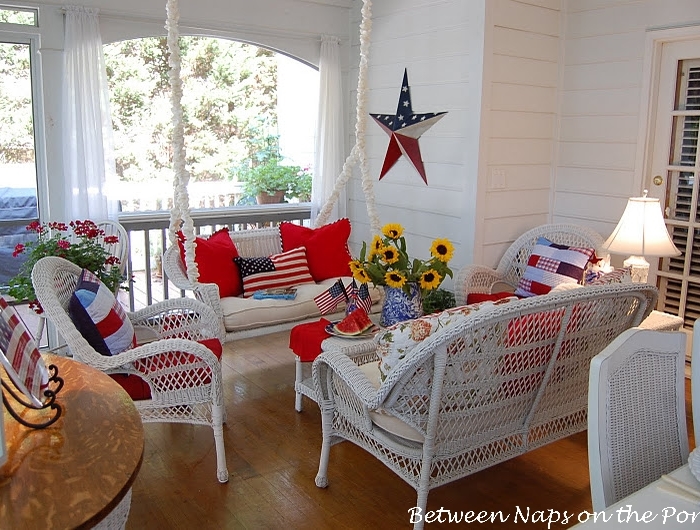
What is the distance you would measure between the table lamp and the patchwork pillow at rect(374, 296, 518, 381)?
1.74m

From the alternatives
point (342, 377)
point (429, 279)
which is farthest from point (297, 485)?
point (429, 279)

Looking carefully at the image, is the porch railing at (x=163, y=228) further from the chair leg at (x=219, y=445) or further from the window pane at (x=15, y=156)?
the chair leg at (x=219, y=445)

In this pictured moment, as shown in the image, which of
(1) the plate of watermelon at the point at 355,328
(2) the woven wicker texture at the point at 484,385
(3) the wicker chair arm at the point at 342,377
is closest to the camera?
(2) the woven wicker texture at the point at 484,385

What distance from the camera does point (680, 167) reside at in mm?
4160

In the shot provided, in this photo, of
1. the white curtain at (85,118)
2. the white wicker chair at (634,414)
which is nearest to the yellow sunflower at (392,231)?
the white wicker chair at (634,414)

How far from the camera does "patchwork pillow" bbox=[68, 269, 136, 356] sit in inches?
108

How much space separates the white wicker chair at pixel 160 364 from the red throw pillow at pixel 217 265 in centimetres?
104

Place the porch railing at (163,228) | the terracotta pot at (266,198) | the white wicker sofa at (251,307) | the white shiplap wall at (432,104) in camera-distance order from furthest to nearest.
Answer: the terracotta pot at (266,198) < the porch railing at (163,228) < the white shiplap wall at (432,104) < the white wicker sofa at (251,307)

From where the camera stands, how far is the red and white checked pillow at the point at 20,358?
1399 mm

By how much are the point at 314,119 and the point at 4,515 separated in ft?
17.5

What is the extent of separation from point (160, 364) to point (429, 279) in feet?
4.31

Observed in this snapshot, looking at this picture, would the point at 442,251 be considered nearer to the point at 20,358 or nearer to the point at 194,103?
the point at 20,358

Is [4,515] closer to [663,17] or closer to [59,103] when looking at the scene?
[59,103]

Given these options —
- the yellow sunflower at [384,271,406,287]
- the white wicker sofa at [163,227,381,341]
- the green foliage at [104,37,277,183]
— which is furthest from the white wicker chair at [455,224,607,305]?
the green foliage at [104,37,277,183]
